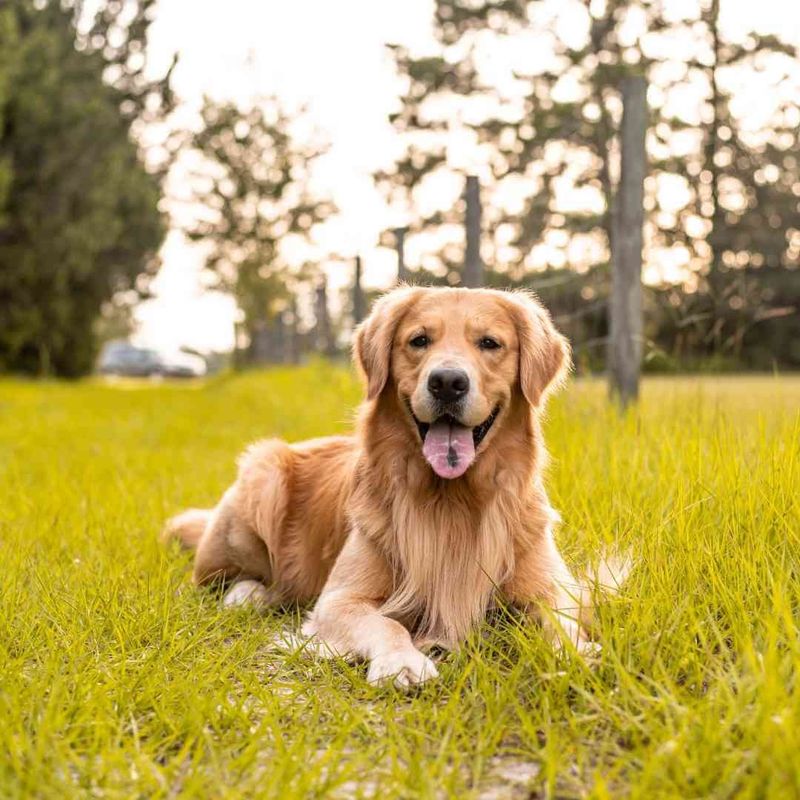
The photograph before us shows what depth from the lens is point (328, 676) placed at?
2.76m

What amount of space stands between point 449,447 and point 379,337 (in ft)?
1.84

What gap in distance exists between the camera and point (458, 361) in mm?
3094

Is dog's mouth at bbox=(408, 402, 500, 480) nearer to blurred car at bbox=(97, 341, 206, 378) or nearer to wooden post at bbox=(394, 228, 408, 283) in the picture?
wooden post at bbox=(394, 228, 408, 283)

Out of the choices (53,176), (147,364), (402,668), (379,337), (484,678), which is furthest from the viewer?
(147,364)

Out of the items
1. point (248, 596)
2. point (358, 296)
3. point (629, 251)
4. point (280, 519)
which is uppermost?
point (629, 251)

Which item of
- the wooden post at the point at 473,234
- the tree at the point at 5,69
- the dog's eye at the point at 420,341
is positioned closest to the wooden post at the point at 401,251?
the wooden post at the point at 473,234

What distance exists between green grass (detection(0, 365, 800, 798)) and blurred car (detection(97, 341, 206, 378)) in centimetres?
4499

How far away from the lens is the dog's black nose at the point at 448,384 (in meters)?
3.02

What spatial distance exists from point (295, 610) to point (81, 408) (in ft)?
40.6

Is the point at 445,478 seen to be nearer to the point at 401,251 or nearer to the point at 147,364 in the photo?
the point at 401,251

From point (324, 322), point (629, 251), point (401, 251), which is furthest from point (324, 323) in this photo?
point (629, 251)

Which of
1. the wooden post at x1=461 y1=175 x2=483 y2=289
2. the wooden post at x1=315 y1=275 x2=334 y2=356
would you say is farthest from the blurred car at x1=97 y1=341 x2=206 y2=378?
the wooden post at x1=461 y1=175 x2=483 y2=289

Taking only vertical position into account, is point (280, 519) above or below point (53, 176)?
below

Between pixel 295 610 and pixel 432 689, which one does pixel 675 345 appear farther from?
pixel 432 689
